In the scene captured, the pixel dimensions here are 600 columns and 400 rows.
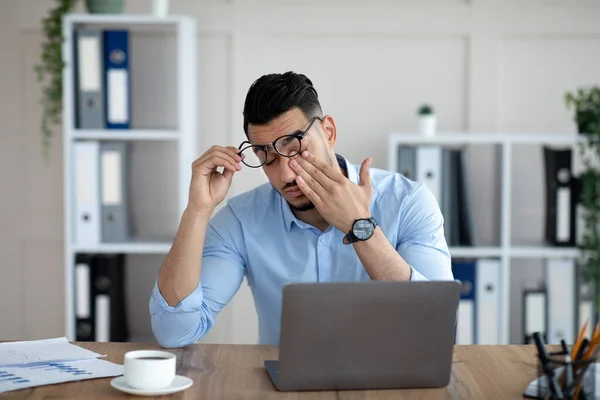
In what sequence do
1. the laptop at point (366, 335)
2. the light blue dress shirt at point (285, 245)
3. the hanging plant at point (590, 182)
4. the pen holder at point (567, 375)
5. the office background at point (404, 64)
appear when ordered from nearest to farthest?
the pen holder at point (567, 375)
the laptop at point (366, 335)
the light blue dress shirt at point (285, 245)
the hanging plant at point (590, 182)
the office background at point (404, 64)

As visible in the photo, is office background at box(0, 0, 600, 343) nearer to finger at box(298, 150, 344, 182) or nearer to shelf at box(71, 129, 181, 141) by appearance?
shelf at box(71, 129, 181, 141)

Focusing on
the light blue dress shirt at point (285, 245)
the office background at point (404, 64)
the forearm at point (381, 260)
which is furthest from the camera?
the office background at point (404, 64)

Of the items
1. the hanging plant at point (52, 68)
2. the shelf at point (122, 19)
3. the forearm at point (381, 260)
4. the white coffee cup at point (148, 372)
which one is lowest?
the white coffee cup at point (148, 372)

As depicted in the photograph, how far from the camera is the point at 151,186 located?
11.5ft

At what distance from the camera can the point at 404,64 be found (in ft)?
11.3

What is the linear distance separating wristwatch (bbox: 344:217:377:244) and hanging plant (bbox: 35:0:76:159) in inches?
70.6

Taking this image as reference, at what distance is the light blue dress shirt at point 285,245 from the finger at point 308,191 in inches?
7.9

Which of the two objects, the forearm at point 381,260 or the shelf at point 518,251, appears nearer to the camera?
the forearm at point 381,260

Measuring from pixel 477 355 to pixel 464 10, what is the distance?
2031 mm

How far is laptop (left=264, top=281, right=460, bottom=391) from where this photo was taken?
1401 mm

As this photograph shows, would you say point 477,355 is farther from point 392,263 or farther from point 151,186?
point 151,186

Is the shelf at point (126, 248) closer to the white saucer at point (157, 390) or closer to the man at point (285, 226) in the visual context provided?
the man at point (285, 226)

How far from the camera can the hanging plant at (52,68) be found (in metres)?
3.23

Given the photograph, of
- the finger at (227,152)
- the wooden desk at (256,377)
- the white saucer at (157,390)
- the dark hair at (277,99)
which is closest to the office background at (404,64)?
the dark hair at (277,99)
